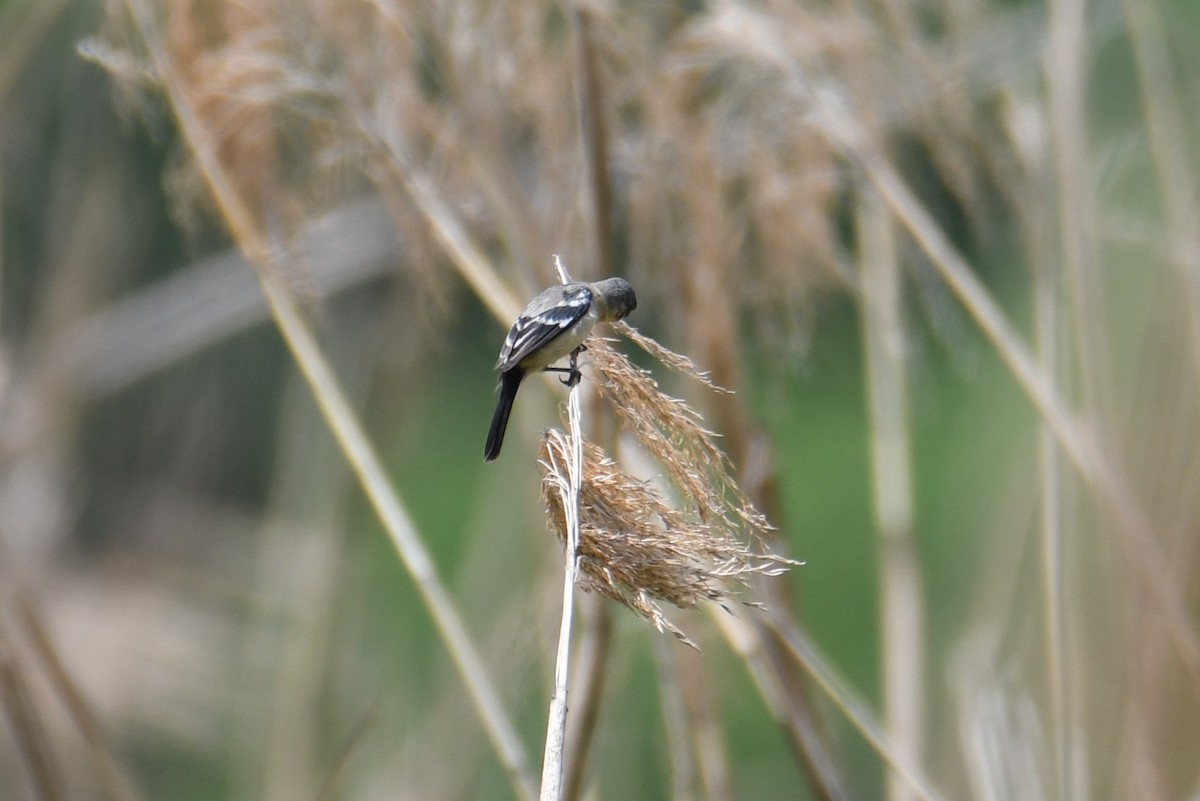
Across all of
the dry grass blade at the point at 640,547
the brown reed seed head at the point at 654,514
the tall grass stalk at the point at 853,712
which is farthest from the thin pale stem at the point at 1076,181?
the dry grass blade at the point at 640,547

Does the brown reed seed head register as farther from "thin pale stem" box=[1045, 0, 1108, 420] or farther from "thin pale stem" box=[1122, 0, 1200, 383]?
"thin pale stem" box=[1122, 0, 1200, 383]

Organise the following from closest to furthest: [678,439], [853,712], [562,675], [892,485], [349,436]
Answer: [562,675]
[678,439]
[853,712]
[349,436]
[892,485]

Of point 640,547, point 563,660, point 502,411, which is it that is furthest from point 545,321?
point 563,660

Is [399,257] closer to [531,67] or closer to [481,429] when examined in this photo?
[531,67]

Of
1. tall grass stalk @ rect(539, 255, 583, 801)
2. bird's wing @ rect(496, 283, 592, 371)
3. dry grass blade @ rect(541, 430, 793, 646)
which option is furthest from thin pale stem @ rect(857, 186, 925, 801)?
tall grass stalk @ rect(539, 255, 583, 801)

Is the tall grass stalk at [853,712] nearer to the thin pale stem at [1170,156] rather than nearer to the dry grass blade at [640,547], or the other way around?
the dry grass blade at [640,547]

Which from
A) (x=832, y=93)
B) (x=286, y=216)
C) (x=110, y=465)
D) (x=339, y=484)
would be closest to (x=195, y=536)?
(x=110, y=465)

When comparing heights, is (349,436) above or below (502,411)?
above

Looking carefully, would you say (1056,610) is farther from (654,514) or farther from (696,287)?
(654,514)
